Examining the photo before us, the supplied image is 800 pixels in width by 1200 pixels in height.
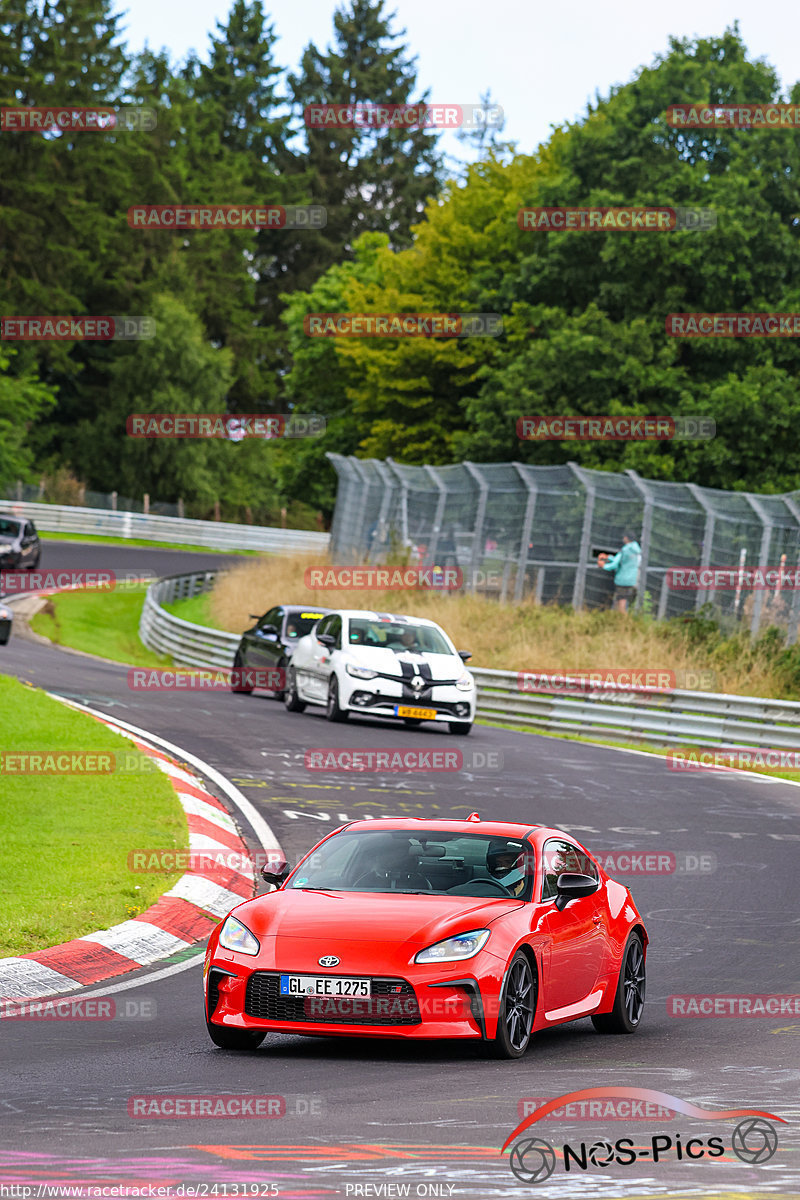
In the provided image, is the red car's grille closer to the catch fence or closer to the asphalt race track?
the asphalt race track

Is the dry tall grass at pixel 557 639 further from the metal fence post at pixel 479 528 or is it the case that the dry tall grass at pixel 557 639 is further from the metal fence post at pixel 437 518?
the metal fence post at pixel 437 518

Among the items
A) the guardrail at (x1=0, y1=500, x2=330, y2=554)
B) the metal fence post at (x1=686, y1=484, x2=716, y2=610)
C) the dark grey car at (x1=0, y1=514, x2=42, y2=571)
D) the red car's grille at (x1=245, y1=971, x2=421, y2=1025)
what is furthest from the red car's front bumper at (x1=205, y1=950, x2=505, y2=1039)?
the guardrail at (x1=0, y1=500, x2=330, y2=554)

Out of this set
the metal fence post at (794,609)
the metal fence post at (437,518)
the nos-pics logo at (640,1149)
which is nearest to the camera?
the nos-pics logo at (640,1149)

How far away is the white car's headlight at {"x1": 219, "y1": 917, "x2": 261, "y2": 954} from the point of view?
26.0 ft

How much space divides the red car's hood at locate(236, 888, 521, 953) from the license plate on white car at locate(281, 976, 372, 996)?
15cm

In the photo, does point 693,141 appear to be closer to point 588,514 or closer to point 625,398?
point 625,398

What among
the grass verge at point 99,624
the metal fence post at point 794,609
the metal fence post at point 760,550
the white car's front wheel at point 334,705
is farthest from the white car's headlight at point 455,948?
the grass verge at point 99,624

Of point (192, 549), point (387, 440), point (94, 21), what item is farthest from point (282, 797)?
point (94, 21)

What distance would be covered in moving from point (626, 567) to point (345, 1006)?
21.9m

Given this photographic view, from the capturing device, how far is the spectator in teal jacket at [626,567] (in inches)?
1139

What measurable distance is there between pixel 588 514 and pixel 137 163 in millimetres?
68384

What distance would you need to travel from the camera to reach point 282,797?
17.1 metres

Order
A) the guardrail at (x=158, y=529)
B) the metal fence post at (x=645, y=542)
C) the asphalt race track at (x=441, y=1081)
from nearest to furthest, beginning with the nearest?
the asphalt race track at (x=441, y=1081) < the metal fence post at (x=645, y=542) < the guardrail at (x=158, y=529)

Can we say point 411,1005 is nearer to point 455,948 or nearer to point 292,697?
point 455,948
